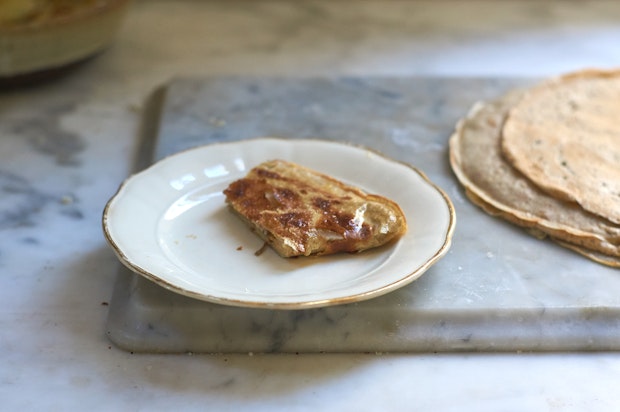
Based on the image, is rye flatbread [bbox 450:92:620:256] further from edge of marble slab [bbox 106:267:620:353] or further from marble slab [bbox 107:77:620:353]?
edge of marble slab [bbox 106:267:620:353]

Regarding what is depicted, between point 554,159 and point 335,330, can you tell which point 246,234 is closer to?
point 335,330

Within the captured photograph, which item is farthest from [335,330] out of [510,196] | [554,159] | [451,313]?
[554,159]

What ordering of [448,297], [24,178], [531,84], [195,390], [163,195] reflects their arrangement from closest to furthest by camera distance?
[195,390]
[448,297]
[163,195]
[24,178]
[531,84]

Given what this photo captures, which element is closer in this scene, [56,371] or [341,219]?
[56,371]

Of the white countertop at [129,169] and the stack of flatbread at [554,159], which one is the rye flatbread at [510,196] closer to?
the stack of flatbread at [554,159]

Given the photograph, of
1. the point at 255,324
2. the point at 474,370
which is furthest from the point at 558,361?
the point at 255,324

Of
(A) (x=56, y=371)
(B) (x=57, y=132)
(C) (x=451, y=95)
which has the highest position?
(C) (x=451, y=95)

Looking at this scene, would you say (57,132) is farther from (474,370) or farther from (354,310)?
(474,370)

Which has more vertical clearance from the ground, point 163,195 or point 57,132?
point 163,195

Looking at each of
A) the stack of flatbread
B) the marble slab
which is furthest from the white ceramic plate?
the stack of flatbread
